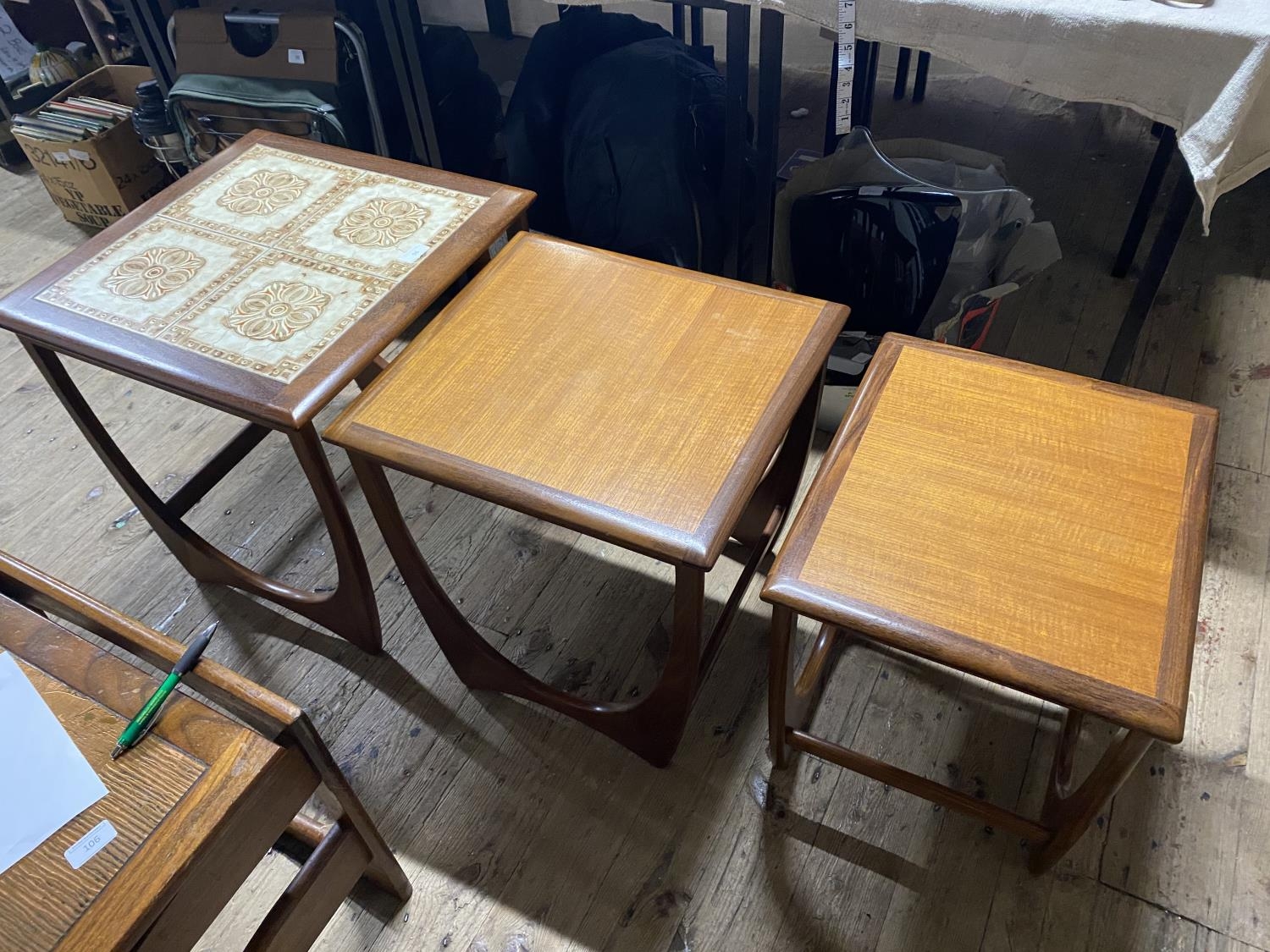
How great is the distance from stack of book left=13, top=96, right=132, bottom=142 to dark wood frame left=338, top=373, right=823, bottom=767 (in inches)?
65.2

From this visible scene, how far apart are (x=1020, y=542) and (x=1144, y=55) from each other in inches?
28.4

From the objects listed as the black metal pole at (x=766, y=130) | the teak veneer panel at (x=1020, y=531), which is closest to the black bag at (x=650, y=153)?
the black metal pole at (x=766, y=130)

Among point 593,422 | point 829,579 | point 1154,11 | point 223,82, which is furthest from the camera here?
point 223,82

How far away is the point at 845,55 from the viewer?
1.29m

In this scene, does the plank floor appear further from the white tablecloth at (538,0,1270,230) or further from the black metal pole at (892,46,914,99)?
the black metal pole at (892,46,914,99)

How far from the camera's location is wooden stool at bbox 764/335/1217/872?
0.78 meters

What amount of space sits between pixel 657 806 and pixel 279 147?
1.17 metres

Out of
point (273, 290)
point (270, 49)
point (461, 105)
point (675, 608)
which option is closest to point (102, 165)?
point (270, 49)

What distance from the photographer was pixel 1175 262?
198 centimetres

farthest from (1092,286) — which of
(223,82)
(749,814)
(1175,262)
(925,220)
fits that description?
(223,82)

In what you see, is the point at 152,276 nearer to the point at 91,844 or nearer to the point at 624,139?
the point at 91,844

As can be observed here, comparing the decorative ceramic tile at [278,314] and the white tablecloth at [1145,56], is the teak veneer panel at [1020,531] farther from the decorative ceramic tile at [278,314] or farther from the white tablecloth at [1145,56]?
the decorative ceramic tile at [278,314]

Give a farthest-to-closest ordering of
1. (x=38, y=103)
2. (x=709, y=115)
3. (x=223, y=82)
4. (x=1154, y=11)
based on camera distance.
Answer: (x=38, y=103)
(x=223, y=82)
(x=709, y=115)
(x=1154, y=11)

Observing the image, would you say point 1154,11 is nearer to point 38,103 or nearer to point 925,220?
point 925,220
